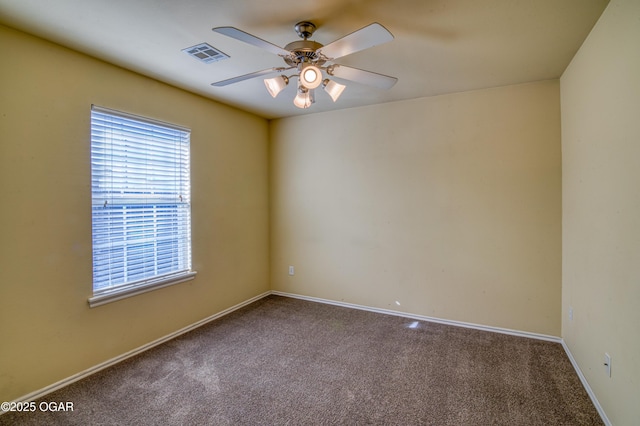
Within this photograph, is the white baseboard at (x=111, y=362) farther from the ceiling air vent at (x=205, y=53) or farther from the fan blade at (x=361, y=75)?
the fan blade at (x=361, y=75)

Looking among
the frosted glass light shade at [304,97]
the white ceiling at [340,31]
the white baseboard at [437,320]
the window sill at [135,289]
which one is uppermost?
the white ceiling at [340,31]

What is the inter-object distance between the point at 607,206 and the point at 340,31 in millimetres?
2064

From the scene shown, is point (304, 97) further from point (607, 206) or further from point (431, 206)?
point (607, 206)

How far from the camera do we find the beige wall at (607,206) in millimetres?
1576

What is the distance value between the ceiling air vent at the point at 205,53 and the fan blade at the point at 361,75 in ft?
3.12

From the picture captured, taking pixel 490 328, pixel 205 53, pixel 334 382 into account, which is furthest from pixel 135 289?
pixel 490 328

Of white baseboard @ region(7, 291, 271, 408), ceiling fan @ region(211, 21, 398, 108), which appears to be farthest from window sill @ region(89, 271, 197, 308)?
ceiling fan @ region(211, 21, 398, 108)

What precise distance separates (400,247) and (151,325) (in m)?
2.76

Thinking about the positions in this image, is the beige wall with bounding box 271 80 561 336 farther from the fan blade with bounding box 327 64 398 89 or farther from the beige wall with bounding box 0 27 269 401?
the beige wall with bounding box 0 27 269 401

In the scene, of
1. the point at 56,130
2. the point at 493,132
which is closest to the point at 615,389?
the point at 493,132

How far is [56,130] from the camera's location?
2.21 m

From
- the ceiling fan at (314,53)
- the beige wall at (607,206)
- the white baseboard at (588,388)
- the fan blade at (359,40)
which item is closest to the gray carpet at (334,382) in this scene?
the white baseboard at (588,388)

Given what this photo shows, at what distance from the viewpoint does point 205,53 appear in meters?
2.33

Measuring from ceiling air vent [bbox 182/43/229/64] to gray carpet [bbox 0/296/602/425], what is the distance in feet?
8.30
